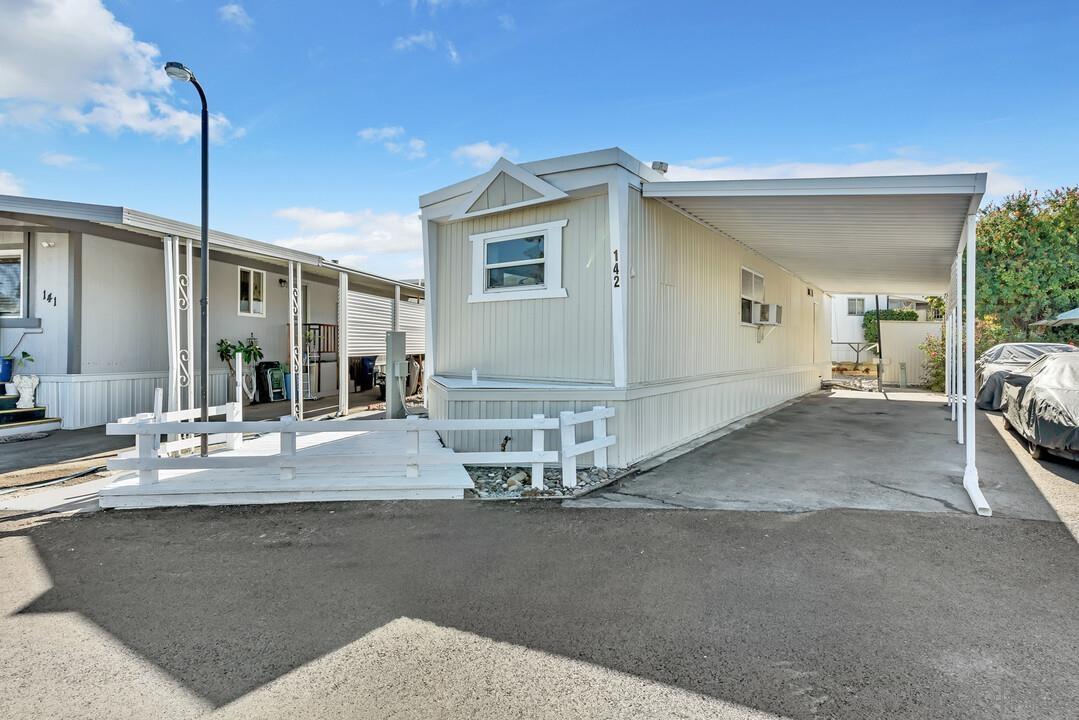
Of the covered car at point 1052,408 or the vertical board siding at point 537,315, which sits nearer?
the covered car at point 1052,408

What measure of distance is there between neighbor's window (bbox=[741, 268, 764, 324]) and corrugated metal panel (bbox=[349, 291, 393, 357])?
6.96 metres

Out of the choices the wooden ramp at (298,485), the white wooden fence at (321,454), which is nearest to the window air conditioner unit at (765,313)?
the white wooden fence at (321,454)

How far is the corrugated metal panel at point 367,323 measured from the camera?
10.4 m

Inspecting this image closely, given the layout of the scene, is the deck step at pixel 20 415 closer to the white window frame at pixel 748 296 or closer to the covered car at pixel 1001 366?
the white window frame at pixel 748 296

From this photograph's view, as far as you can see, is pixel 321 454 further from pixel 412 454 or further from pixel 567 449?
pixel 567 449

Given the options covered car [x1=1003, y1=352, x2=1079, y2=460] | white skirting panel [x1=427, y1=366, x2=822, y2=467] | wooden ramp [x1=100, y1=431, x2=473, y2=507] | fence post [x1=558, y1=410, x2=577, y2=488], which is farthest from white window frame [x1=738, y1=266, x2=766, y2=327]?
wooden ramp [x1=100, y1=431, x2=473, y2=507]

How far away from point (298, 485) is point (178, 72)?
385 centimetres

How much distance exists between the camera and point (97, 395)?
7961 millimetres

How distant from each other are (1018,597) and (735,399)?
6.01 m

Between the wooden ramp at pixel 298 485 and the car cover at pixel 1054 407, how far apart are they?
5.91m

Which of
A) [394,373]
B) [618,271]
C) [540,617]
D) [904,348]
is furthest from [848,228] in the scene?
[904,348]

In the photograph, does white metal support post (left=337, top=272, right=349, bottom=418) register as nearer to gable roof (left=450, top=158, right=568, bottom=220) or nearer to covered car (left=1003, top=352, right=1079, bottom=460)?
→ gable roof (left=450, top=158, right=568, bottom=220)

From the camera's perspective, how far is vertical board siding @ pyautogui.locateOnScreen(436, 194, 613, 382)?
18.5ft

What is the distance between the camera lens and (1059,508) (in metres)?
4.25
